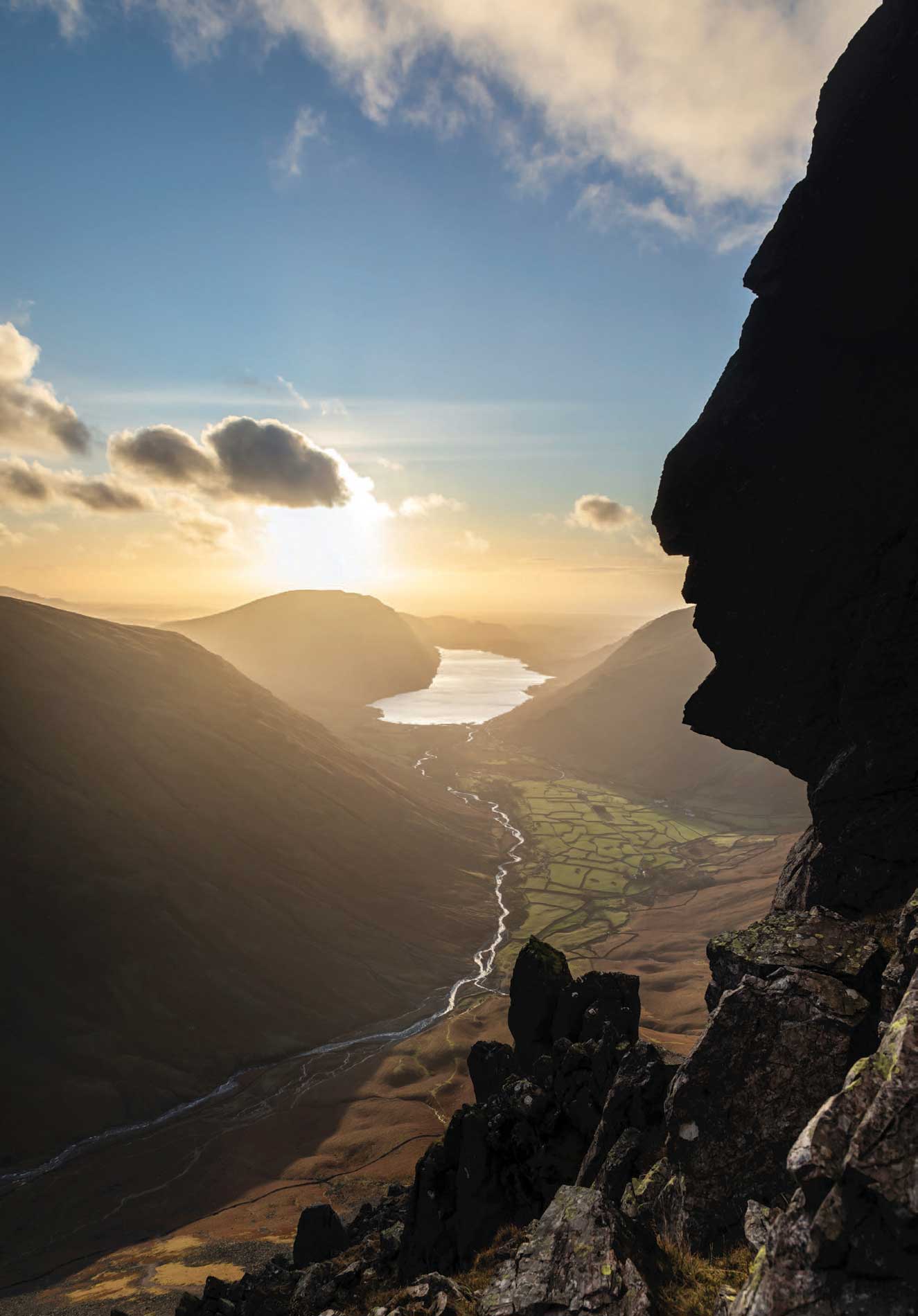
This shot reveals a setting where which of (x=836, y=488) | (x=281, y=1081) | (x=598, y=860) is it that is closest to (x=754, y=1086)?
(x=836, y=488)

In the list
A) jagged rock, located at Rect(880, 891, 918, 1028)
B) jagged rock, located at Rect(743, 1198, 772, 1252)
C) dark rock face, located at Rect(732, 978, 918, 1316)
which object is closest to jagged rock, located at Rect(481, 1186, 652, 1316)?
jagged rock, located at Rect(743, 1198, 772, 1252)

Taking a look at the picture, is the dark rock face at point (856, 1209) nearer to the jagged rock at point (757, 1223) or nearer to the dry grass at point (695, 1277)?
the jagged rock at point (757, 1223)

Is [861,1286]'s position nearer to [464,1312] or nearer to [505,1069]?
[464,1312]

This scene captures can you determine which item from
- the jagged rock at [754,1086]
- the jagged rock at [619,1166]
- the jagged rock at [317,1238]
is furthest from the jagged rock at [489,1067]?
the jagged rock at [754,1086]

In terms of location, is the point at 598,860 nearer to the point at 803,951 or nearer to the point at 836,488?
the point at 836,488

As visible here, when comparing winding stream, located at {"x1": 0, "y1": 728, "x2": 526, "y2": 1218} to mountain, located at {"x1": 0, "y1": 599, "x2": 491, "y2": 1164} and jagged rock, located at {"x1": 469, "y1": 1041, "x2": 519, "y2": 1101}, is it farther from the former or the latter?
jagged rock, located at {"x1": 469, "y1": 1041, "x2": 519, "y2": 1101}
